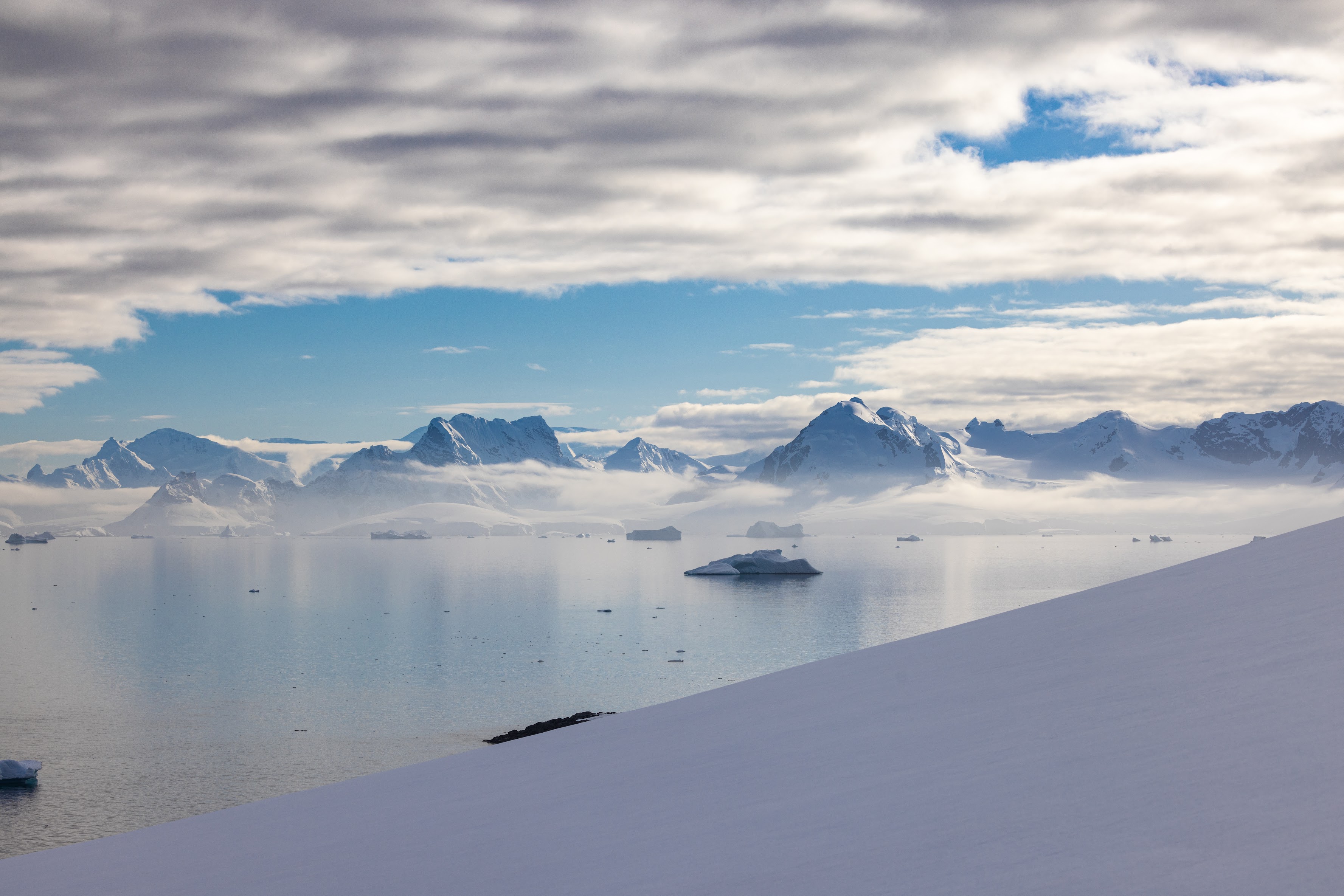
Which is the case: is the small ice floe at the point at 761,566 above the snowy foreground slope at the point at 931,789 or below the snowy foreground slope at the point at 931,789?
below

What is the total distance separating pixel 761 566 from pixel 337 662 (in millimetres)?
A: 69765

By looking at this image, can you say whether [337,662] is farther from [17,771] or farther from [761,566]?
[761,566]

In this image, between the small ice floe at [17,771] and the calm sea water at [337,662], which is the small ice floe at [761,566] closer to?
the calm sea water at [337,662]

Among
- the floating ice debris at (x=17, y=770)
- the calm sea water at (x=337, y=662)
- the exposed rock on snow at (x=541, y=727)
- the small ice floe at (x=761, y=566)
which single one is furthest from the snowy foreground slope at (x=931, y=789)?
the small ice floe at (x=761, y=566)

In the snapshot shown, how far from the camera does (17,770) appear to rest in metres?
24.2

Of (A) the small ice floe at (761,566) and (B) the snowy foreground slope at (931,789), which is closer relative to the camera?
(B) the snowy foreground slope at (931,789)

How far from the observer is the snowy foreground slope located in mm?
4516

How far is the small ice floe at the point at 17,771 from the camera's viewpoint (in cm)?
2412

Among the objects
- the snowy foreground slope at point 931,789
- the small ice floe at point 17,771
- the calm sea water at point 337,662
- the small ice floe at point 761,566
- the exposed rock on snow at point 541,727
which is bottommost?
the small ice floe at point 761,566

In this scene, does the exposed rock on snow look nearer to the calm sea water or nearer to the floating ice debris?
the calm sea water

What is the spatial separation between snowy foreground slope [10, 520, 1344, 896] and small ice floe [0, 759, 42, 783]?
17661 mm

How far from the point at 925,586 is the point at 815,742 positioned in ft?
320

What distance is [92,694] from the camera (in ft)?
125

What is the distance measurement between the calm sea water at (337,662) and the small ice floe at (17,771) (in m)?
0.41
